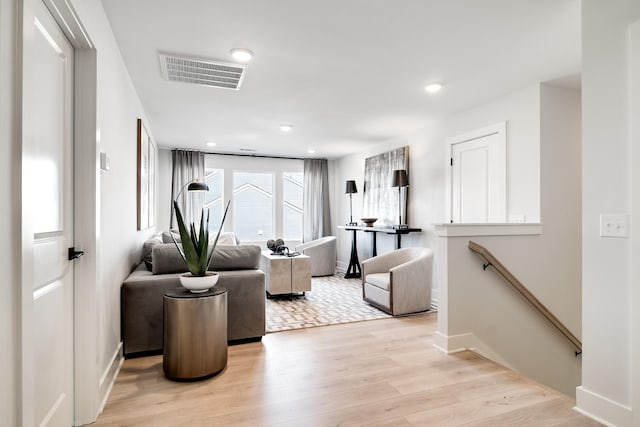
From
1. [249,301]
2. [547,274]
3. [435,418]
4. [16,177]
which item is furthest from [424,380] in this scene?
[16,177]

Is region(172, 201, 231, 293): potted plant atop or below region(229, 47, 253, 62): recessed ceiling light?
below

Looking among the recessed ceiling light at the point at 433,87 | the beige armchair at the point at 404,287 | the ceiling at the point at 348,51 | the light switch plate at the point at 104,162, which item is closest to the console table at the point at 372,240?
the beige armchair at the point at 404,287

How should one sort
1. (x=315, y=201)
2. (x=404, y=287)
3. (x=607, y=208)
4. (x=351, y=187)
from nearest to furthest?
1. (x=607, y=208)
2. (x=404, y=287)
3. (x=351, y=187)
4. (x=315, y=201)

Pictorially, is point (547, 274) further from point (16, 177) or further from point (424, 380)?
point (16, 177)

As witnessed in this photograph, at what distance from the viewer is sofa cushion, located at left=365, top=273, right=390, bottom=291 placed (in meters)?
4.06

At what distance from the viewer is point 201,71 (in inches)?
118

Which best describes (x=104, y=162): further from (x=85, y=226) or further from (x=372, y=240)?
(x=372, y=240)

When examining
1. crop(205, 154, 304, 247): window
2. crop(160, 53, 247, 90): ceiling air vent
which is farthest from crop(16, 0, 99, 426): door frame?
crop(205, 154, 304, 247): window

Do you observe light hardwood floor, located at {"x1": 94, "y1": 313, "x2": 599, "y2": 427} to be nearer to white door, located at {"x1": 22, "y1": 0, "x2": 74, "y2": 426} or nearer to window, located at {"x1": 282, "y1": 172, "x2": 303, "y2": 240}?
white door, located at {"x1": 22, "y1": 0, "x2": 74, "y2": 426}

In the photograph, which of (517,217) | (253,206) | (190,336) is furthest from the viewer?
(253,206)

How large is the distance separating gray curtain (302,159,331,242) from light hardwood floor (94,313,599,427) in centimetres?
464

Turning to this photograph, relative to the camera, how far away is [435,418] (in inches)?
75.5

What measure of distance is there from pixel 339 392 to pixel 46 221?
1.85 meters

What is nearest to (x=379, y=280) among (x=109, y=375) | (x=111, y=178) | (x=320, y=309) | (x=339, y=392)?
(x=320, y=309)
